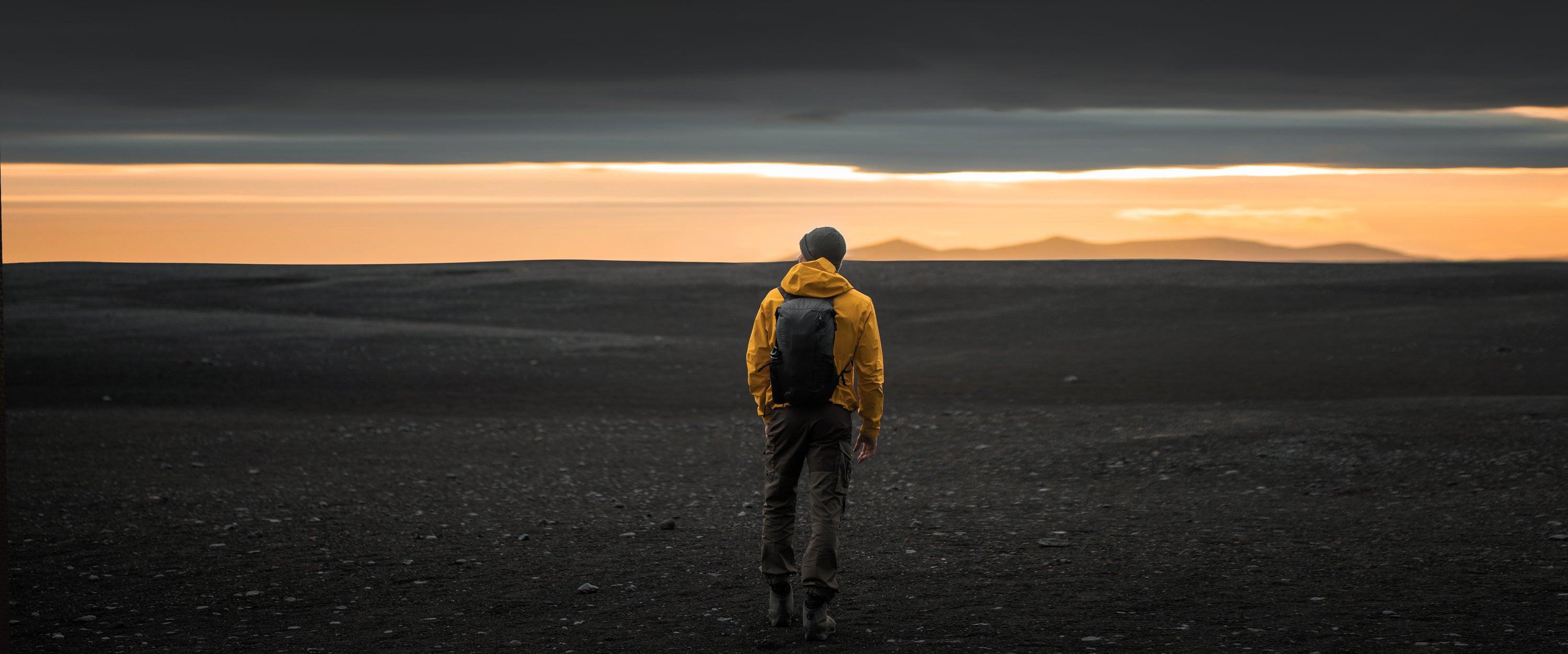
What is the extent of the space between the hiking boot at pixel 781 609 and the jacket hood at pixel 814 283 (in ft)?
4.70

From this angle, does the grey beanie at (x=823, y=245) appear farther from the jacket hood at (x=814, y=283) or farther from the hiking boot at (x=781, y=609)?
the hiking boot at (x=781, y=609)

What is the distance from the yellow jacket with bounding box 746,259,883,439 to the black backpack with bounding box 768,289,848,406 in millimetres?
47

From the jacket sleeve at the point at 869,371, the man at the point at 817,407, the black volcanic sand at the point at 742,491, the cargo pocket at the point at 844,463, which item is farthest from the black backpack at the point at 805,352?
the black volcanic sand at the point at 742,491

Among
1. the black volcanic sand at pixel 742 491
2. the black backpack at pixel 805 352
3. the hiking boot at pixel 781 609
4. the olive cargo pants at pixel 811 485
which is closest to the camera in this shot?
the black backpack at pixel 805 352

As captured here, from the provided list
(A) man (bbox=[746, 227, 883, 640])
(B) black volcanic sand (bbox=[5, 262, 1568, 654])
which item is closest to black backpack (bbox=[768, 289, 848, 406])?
(A) man (bbox=[746, 227, 883, 640])

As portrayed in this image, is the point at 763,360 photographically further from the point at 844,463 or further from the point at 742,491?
the point at 742,491

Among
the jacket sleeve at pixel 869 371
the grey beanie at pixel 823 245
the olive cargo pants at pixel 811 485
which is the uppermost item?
the grey beanie at pixel 823 245

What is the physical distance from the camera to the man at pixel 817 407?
5.34 metres

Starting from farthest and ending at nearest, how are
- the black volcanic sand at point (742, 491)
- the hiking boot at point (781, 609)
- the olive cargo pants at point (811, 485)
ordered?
1. the black volcanic sand at point (742, 491)
2. the hiking boot at point (781, 609)
3. the olive cargo pants at point (811, 485)

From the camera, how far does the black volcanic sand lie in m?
5.83

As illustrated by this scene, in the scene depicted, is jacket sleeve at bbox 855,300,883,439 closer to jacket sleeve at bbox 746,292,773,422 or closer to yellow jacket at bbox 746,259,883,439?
yellow jacket at bbox 746,259,883,439

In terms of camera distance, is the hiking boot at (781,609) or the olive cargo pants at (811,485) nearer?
the olive cargo pants at (811,485)

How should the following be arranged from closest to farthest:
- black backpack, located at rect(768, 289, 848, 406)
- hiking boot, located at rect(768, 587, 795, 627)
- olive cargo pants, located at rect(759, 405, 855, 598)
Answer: black backpack, located at rect(768, 289, 848, 406)
olive cargo pants, located at rect(759, 405, 855, 598)
hiking boot, located at rect(768, 587, 795, 627)

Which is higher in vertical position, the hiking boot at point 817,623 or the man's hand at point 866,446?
the man's hand at point 866,446
